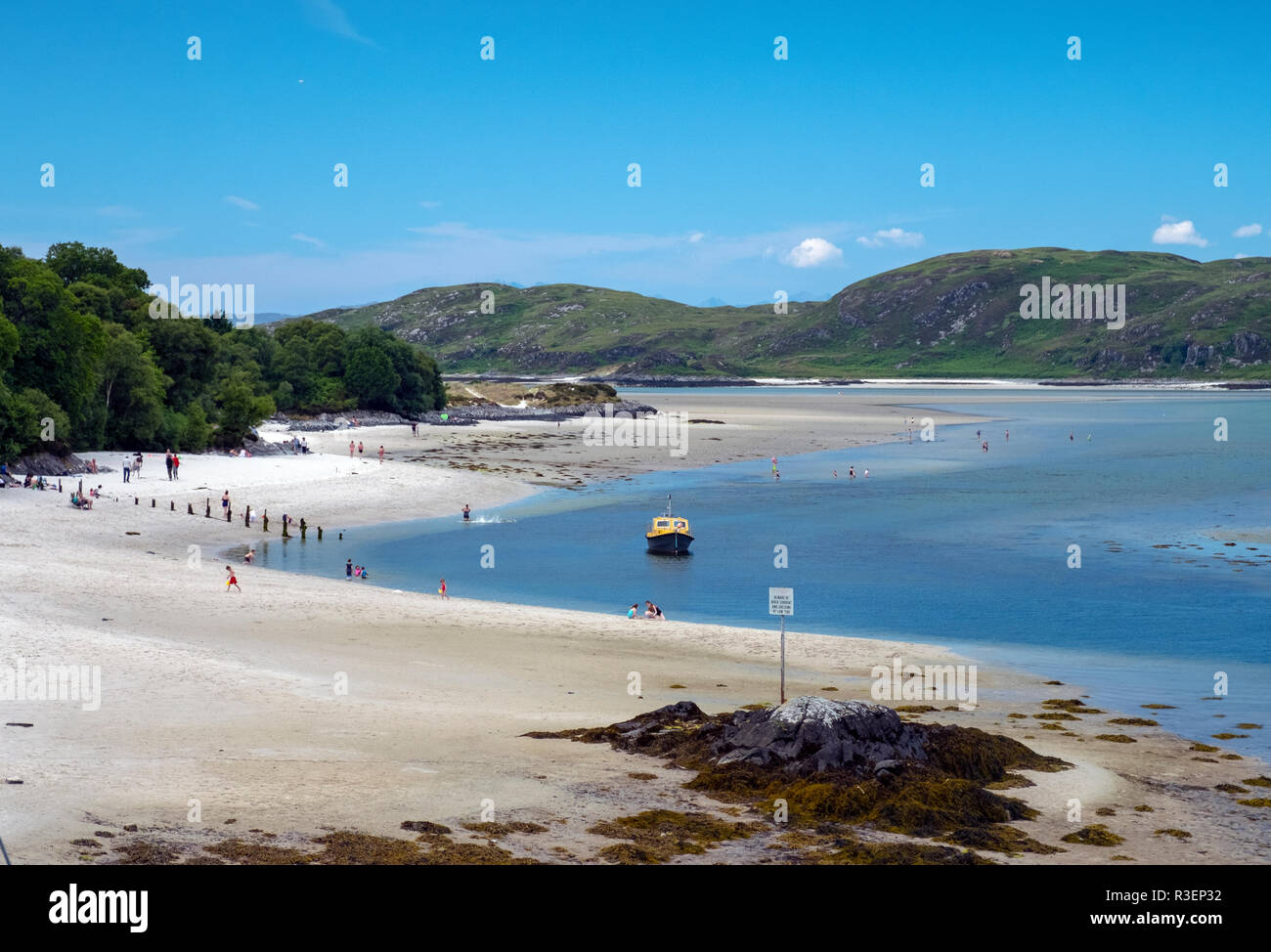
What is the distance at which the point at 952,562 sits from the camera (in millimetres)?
53781

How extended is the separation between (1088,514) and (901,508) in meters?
10.8

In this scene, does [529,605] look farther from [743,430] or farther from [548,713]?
[743,430]

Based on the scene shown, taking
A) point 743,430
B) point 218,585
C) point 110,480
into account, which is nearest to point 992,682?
point 218,585

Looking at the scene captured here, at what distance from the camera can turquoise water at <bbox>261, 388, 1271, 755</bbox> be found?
36.4 metres

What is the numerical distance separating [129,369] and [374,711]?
195 feet

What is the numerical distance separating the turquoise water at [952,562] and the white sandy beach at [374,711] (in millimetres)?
3602

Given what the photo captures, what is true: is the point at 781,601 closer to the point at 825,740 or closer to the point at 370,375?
the point at 825,740

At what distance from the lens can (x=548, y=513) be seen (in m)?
69.4

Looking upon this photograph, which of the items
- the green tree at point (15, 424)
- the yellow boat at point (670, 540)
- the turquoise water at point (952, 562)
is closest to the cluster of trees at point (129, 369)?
the green tree at point (15, 424)

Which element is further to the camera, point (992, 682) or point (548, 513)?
point (548, 513)

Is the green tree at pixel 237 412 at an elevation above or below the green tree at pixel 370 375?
below

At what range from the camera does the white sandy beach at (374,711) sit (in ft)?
60.3

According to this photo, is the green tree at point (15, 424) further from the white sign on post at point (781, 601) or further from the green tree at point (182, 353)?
the white sign on post at point (781, 601)

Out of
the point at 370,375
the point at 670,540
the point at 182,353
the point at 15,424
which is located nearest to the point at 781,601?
the point at 670,540
